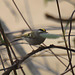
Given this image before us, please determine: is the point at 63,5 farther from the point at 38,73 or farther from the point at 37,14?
the point at 38,73

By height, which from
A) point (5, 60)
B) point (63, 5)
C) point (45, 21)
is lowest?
point (5, 60)

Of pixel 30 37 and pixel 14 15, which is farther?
pixel 14 15

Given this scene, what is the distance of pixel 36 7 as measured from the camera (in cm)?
120

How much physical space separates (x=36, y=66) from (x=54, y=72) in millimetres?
188

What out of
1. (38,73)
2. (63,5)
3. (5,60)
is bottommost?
(38,73)

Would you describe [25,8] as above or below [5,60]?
above

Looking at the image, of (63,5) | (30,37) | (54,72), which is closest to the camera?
(30,37)

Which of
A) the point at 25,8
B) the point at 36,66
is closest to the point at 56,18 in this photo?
the point at 25,8

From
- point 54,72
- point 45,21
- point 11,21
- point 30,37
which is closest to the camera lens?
point 30,37

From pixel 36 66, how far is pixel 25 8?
1.99 feet

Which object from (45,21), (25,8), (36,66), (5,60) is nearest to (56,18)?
(45,21)

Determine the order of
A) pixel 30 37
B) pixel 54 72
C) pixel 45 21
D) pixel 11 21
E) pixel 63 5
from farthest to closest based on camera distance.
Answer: pixel 54 72 < pixel 11 21 < pixel 45 21 < pixel 63 5 < pixel 30 37

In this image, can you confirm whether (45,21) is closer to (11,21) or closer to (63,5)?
(63,5)

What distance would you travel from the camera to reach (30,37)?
0.79 meters
